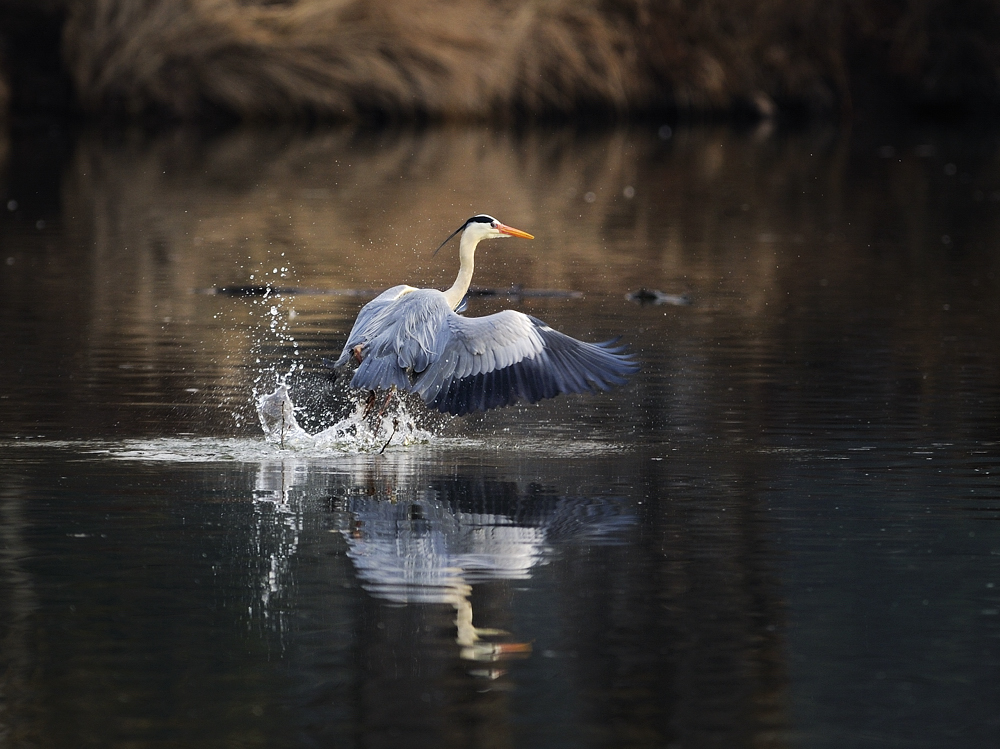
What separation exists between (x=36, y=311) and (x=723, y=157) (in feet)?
55.7

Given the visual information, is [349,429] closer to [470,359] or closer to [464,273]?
[470,359]

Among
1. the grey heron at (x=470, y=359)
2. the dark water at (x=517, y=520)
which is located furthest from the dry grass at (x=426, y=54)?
the grey heron at (x=470, y=359)

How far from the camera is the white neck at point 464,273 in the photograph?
9.08 metres

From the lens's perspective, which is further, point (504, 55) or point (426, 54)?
point (504, 55)

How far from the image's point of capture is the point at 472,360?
8188mm

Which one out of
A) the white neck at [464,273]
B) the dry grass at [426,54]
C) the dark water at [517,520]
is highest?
the dry grass at [426,54]

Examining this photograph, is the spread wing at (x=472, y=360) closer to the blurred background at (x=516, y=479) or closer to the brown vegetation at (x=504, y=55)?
the blurred background at (x=516, y=479)

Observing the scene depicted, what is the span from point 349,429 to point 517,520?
6.59 feet

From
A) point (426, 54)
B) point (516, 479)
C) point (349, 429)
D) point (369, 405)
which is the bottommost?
point (516, 479)

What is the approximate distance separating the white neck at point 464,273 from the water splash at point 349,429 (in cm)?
61

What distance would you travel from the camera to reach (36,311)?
1209 cm

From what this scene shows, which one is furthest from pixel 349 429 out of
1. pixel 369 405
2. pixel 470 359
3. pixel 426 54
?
pixel 426 54

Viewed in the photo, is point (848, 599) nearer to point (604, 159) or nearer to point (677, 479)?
point (677, 479)

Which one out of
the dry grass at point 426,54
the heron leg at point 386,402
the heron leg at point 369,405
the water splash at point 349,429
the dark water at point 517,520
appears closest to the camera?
the dark water at point 517,520
